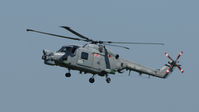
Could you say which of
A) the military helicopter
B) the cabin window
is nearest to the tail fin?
the military helicopter

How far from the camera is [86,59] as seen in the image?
49844 millimetres

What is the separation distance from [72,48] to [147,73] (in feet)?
33.5

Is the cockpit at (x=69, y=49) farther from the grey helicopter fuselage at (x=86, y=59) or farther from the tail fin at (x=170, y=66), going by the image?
the tail fin at (x=170, y=66)

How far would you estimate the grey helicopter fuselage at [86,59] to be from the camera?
159ft

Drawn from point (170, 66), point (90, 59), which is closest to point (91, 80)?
point (90, 59)

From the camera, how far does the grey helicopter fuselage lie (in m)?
48.5

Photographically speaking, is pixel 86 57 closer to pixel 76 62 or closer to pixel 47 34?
pixel 76 62

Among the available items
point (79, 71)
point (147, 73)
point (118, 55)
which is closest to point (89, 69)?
point (79, 71)

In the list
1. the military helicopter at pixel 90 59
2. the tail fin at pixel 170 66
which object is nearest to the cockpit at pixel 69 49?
the military helicopter at pixel 90 59

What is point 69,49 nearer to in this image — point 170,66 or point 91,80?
point 91,80

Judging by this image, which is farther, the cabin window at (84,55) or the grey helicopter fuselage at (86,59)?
the cabin window at (84,55)

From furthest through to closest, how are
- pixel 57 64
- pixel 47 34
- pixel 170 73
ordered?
pixel 170 73 < pixel 57 64 < pixel 47 34

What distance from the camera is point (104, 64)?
51.2 metres

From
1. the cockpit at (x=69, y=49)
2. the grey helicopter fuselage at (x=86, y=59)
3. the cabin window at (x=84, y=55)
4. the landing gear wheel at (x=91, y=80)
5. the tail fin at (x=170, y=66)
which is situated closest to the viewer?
the grey helicopter fuselage at (x=86, y=59)
